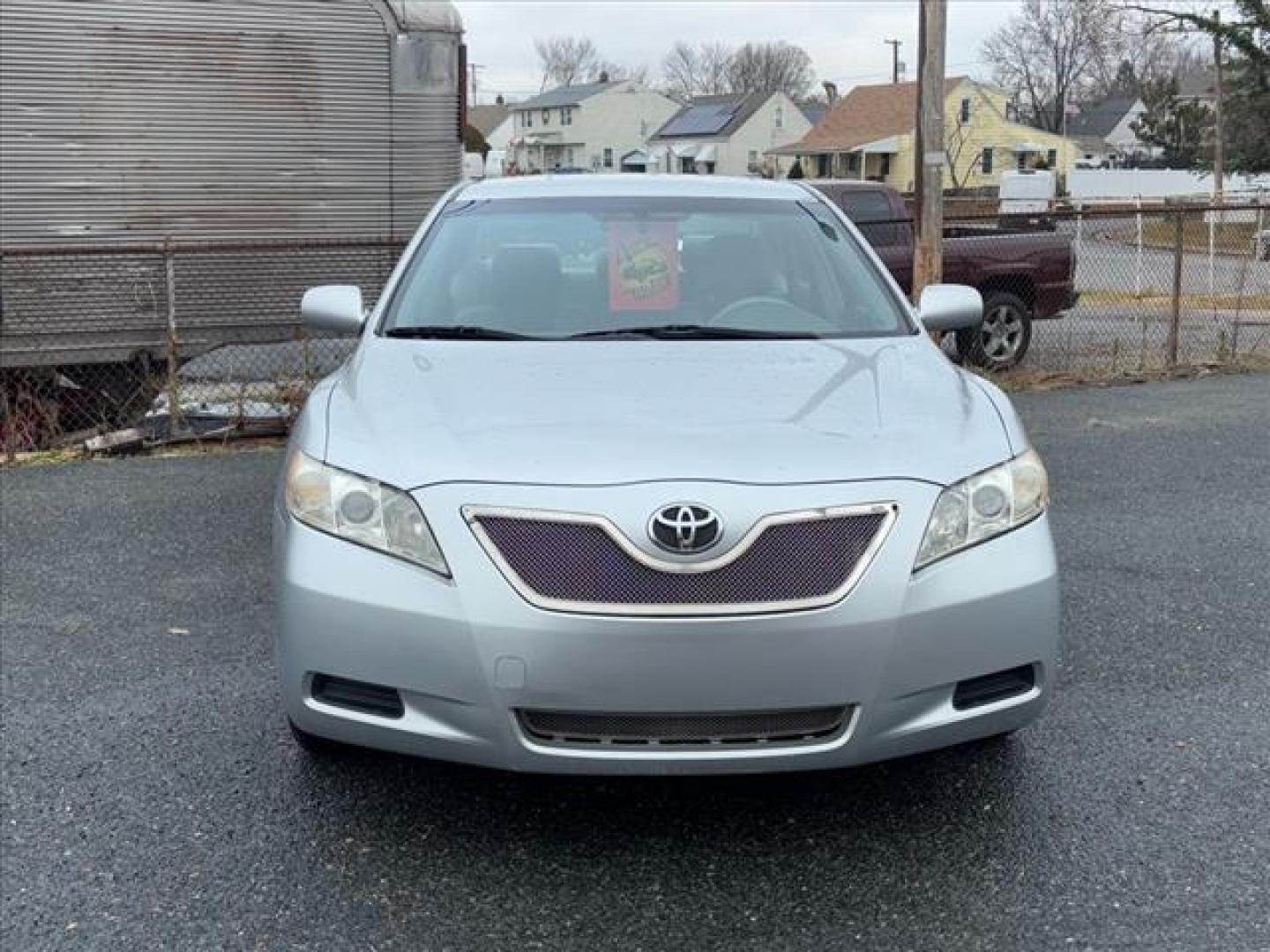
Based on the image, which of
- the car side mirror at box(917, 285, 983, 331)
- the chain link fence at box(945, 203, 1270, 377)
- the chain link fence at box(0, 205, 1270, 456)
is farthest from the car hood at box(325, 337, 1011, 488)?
the chain link fence at box(945, 203, 1270, 377)

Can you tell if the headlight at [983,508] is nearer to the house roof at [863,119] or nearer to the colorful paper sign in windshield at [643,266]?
the colorful paper sign in windshield at [643,266]

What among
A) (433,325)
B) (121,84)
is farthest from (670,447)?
(121,84)

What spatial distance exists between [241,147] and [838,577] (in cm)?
750

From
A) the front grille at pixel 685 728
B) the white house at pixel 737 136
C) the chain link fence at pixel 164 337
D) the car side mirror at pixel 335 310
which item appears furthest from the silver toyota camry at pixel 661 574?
the white house at pixel 737 136

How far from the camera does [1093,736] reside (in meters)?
3.97

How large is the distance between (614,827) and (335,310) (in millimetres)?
2149

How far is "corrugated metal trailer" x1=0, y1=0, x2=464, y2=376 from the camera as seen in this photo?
859 centimetres

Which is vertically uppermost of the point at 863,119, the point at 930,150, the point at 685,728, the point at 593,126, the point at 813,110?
the point at 813,110

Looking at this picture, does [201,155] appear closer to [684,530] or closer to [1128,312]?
[684,530]

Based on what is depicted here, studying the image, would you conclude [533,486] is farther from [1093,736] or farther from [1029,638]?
[1093,736]

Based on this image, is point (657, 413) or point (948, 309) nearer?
point (657, 413)

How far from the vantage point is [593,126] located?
85125mm

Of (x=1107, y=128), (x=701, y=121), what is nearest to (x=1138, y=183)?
(x=701, y=121)

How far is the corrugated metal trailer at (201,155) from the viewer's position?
28.2 feet
